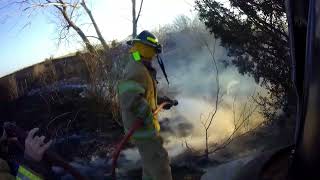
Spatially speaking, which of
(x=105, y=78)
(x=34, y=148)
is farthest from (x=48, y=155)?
(x=105, y=78)

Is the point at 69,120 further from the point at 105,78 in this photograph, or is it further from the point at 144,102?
the point at 144,102

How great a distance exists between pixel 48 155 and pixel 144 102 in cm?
230

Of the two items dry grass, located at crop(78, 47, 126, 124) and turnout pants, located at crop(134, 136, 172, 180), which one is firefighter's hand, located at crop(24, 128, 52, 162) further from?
dry grass, located at crop(78, 47, 126, 124)

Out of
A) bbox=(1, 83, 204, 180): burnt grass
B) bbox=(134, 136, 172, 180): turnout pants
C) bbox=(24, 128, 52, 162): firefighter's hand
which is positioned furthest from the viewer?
bbox=(1, 83, 204, 180): burnt grass

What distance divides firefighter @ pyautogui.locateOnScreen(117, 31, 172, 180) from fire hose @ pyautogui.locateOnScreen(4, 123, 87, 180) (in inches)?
83.6

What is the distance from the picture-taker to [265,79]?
26.3 ft

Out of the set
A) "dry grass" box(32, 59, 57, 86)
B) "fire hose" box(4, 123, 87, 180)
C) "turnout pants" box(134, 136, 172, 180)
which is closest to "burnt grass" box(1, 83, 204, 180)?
"dry grass" box(32, 59, 57, 86)

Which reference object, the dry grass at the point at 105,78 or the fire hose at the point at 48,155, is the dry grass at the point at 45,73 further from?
the fire hose at the point at 48,155

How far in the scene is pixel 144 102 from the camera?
452 cm

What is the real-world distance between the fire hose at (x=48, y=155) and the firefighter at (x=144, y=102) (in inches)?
83.6

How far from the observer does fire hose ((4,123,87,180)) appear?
7.33 ft

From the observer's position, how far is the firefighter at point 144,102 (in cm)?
456

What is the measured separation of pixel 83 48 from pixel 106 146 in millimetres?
5508

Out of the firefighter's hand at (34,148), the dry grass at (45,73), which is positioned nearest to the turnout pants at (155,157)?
the firefighter's hand at (34,148)
